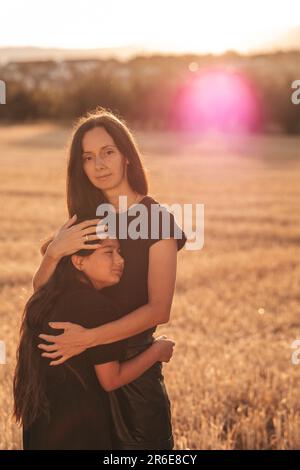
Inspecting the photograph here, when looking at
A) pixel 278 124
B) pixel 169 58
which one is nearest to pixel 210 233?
pixel 278 124

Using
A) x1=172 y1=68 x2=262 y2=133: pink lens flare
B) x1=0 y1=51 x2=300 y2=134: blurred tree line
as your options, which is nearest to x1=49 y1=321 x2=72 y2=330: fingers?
x1=0 y1=51 x2=300 y2=134: blurred tree line

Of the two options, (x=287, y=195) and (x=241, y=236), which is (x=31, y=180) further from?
(x=241, y=236)

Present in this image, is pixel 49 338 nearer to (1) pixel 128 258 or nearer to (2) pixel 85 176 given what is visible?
(1) pixel 128 258

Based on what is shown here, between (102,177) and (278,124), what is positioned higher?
(278,124)

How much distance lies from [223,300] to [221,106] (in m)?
38.5

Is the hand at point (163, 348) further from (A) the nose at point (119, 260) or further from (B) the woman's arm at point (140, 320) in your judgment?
(A) the nose at point (119, 260)

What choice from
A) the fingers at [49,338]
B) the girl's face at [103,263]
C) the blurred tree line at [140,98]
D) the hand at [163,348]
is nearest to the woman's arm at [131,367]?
the hand at [163,348]

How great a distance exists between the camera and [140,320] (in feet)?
9.61

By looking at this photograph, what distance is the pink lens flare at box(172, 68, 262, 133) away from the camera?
44.2m

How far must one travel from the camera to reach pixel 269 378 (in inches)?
217

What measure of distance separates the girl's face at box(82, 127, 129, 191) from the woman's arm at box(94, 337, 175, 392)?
71cm

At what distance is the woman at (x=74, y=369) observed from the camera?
9.19ft

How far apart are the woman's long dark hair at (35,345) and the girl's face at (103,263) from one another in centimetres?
2
